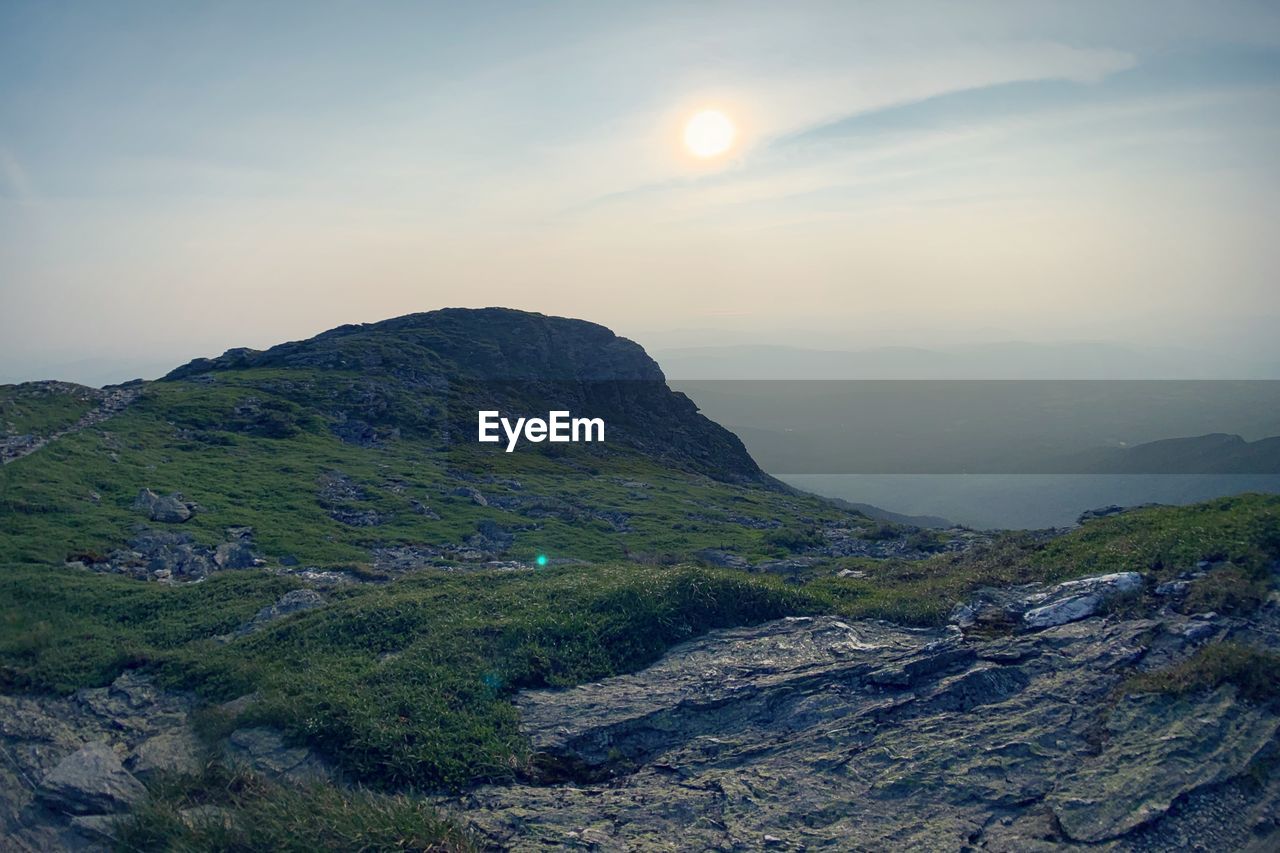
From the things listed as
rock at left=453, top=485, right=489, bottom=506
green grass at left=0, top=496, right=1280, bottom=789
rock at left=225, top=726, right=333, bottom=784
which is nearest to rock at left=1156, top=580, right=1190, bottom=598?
green grass at left=0, top=496, right=1280, bottom=789

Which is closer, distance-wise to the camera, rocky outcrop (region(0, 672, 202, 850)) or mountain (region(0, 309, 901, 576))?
rocky outcrop (region(0, 672, 202, 850))

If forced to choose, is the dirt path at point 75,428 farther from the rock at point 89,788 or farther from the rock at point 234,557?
the rock at point 89,788

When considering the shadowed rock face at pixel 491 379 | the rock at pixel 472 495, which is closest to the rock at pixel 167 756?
the rock at pixel 472 495

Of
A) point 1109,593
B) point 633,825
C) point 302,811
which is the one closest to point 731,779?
point 633,825

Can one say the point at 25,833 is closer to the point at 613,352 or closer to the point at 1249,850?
the point at 1249,850

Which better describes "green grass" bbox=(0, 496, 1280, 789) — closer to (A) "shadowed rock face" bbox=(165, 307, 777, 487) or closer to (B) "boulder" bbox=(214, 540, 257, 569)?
(B) "boulder" bbox=(214, 540, 257, 569)

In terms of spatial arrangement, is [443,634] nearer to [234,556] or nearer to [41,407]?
[234,556]
